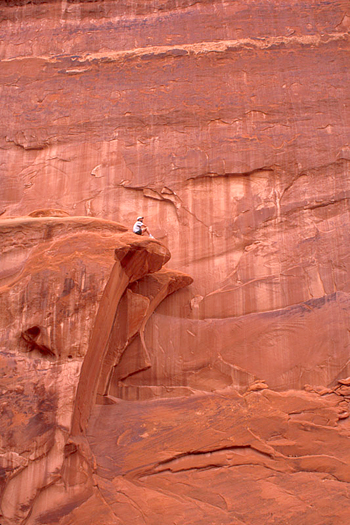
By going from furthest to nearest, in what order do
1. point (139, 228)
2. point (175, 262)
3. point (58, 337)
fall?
point (175, 262), point (139, 228), point (58, 337)

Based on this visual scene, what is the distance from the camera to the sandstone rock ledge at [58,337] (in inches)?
237

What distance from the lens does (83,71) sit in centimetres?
1012

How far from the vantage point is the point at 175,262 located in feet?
27.3

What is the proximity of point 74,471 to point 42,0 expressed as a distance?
9.33m

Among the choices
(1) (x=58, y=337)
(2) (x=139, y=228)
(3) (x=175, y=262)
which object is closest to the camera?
(1) (x=58, y=337)

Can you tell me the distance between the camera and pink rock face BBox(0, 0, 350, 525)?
6273mm

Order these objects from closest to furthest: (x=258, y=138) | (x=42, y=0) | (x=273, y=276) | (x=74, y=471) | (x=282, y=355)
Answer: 1. (x=74, y=471)
2. (x=282, y=355)
3. (x=273, y=276)
4. (x=258, y=138)
5. (x=42, y=0)

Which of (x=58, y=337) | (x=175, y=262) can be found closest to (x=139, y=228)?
(x=175, y=262)

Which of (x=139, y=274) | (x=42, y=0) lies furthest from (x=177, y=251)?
(x=42, y=0)

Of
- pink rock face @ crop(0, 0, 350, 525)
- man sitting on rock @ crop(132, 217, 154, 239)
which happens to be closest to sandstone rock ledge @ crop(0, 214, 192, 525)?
pink rock face @ crop(0, 0, 350, 525)

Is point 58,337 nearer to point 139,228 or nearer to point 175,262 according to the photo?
point 139,228

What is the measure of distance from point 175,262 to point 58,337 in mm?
2456

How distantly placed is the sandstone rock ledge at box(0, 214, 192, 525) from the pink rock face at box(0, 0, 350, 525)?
0.02m

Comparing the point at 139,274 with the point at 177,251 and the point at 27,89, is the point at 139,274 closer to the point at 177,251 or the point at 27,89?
the point at 177,251
